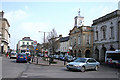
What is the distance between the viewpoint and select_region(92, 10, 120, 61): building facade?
116ft

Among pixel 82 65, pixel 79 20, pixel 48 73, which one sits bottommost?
pixel 48 73

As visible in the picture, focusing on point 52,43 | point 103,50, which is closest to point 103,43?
point 103,50

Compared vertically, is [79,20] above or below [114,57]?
above

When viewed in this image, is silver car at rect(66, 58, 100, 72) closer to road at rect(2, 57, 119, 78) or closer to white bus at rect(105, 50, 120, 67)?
road at rect(2, 57, 119, 78)

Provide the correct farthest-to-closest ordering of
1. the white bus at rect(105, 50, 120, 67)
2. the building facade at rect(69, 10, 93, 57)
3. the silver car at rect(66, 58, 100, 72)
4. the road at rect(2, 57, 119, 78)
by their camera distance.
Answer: the building facade at rect(69, 10, 93, 57), the white bus at rect(105, 50, 120, 67), the silver car at rect(66, 58, 100, 72), the road at rect(2, 57, 119, 78)

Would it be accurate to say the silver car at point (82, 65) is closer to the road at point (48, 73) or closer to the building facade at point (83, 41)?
the road at point (48, 73)

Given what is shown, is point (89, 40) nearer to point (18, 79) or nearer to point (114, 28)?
point (114, 28)

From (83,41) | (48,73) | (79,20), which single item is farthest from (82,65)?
(79,20)

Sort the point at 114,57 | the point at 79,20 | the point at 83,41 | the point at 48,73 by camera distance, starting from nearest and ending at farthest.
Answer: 1. the point at 48,73
2. the point at 114,57
3. the point at 83,41
4. the point at 79,20

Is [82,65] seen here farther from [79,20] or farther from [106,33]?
[79,20]

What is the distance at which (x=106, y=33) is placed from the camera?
130 ft

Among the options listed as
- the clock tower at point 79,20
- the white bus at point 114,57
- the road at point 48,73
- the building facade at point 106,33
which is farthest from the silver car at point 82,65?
the clock tower at point 79,20

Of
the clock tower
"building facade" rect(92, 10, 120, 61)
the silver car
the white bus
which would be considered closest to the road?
the silver car

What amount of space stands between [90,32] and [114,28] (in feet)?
42.8
